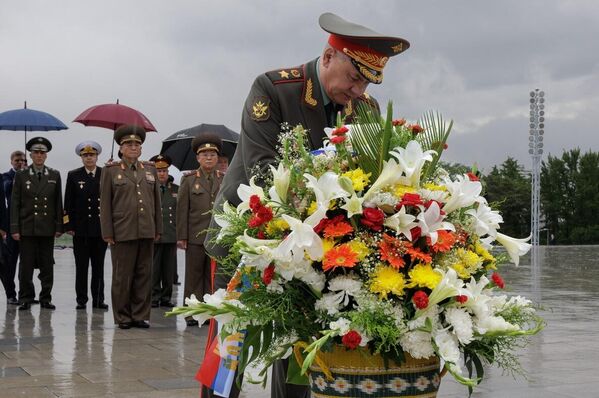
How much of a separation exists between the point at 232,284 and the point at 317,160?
1.73 feet

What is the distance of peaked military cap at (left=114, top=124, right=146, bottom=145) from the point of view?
9758mm

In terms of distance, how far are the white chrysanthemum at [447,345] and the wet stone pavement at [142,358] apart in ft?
6.28

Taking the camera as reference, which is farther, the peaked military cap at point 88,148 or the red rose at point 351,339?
the peaked military cap at point 88,148

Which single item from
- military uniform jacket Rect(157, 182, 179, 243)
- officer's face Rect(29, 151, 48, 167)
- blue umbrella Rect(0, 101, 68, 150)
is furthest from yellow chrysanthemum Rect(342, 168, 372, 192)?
blue umbrella Rect(0, 101, 68, 150)

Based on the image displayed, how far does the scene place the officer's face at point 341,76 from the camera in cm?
363

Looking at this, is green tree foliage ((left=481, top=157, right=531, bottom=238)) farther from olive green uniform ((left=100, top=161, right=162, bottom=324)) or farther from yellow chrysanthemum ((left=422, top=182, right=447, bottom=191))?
yellow chrysanthemum ((left=422, top=182, right=447, bottom=191))

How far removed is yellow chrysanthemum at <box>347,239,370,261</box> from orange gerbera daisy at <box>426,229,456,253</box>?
0.61 ft

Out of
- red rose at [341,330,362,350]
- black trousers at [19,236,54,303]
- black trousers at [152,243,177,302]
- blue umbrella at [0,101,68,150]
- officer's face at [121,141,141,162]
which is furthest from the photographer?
blue umbrella at [0,101,68,150]

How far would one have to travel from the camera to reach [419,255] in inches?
110

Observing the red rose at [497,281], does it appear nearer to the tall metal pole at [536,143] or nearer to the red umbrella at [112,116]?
the red umbrella at [112,116]

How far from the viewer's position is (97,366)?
704cm

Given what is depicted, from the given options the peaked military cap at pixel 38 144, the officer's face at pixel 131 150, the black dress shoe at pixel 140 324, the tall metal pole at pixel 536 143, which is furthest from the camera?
the tall metal pole at pixel 536 143

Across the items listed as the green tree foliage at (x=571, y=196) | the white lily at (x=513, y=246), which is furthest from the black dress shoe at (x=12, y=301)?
the green tree foliage at (x=571, y=196)

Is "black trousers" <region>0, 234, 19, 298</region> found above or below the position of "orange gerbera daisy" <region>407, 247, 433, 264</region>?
below
